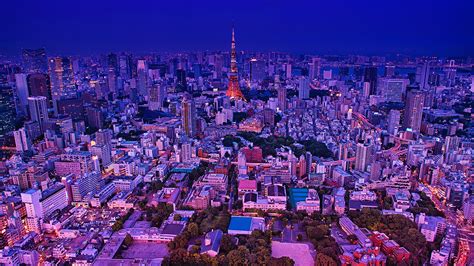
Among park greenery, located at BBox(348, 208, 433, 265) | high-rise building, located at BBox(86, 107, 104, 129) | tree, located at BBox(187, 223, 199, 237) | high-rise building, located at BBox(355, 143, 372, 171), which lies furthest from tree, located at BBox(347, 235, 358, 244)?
high-rise building, located at BBox(86, 107, 104, 129)

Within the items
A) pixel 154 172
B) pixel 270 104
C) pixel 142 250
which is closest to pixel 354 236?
pixel 142 250

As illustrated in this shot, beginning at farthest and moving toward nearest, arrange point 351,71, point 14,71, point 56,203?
point 351,71 → point 14,71 → point 56,203

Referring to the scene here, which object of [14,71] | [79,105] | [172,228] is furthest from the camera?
[14,71]

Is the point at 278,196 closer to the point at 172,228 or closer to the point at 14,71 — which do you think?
the point at 172,228

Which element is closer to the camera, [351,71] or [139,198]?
[139,198]

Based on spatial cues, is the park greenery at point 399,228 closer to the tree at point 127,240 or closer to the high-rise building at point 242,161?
the high-rise building at point 242,161

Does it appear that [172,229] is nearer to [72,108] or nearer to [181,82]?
[72,108]

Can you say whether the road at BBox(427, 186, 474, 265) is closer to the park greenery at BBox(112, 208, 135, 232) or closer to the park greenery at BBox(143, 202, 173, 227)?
the park greenery at BBox(143, 202, 173, 227)

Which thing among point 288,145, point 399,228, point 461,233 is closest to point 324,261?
point 399,228
